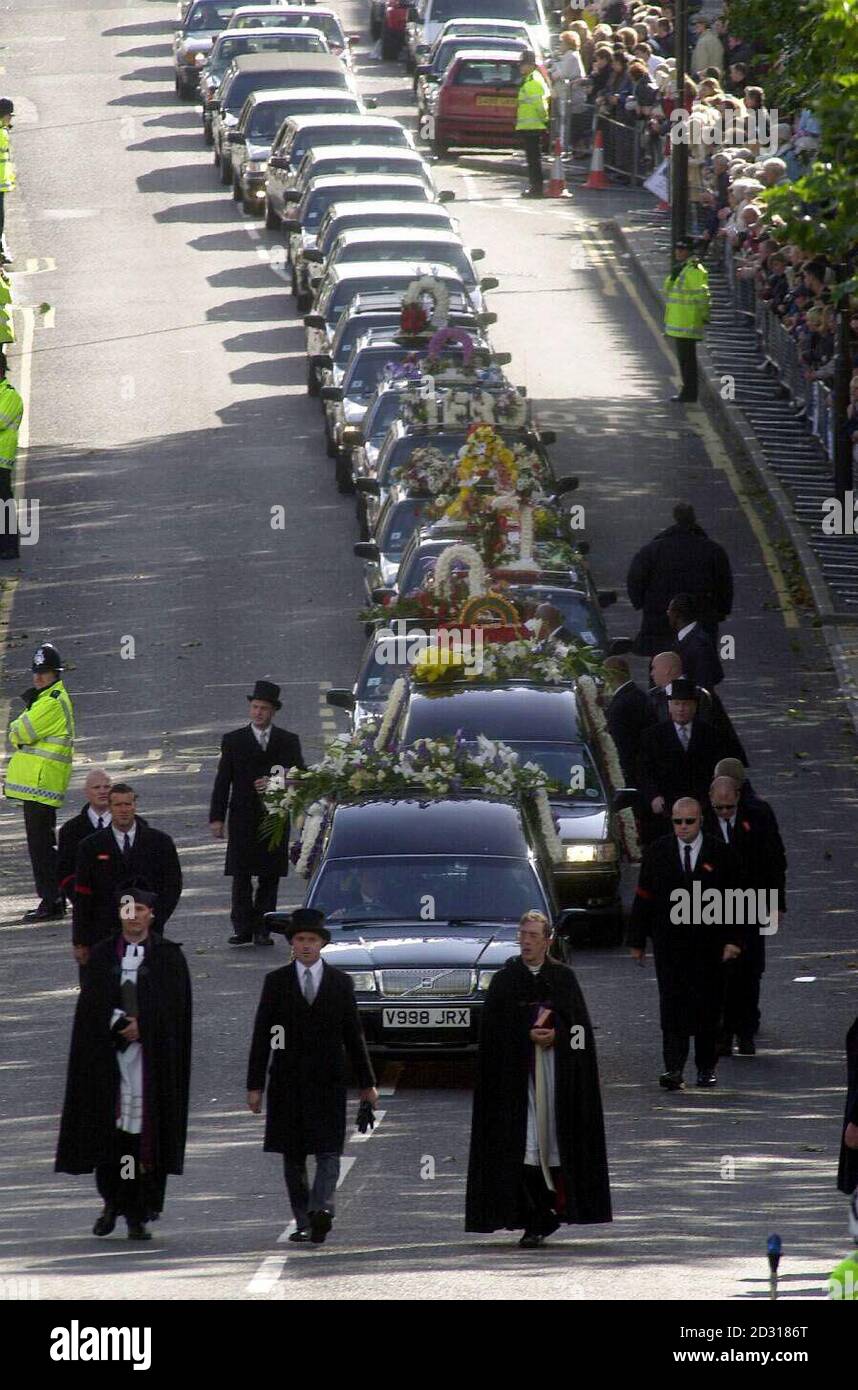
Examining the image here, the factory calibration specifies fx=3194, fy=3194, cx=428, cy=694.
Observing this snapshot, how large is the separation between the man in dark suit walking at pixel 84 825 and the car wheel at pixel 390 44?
142 ft

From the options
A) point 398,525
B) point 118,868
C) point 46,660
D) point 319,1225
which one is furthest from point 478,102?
point 319,1225

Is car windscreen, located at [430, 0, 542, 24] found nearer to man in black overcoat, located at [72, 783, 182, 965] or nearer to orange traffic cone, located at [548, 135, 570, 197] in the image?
orange traffic cone, located at [548, 135, 570, 197]

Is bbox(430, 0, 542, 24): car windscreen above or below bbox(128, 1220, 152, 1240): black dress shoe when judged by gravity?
above

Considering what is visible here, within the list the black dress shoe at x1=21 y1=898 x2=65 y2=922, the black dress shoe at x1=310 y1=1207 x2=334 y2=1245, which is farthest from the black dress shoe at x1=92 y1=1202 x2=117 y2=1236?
the black dress shoe at x1=21 y1=898 x2=65 y2=922

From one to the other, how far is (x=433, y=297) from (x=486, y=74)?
1777cm

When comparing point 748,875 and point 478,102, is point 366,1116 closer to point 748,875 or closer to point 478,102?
point 748,875

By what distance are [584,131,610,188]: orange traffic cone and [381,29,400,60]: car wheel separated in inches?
430

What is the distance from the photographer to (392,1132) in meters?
16.1

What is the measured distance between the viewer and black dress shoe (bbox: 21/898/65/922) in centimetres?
2136

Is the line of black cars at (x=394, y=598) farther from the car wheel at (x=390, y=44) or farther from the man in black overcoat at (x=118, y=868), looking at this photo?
the car wheel at (x=390, y=44)

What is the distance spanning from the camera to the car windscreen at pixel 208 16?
56.1 metres

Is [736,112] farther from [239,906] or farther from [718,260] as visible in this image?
[239,906]

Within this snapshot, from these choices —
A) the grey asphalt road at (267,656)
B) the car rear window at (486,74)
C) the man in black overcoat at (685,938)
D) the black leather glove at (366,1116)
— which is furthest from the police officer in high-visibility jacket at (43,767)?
the car rear window at (486,74)

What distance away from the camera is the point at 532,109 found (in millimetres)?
47438
